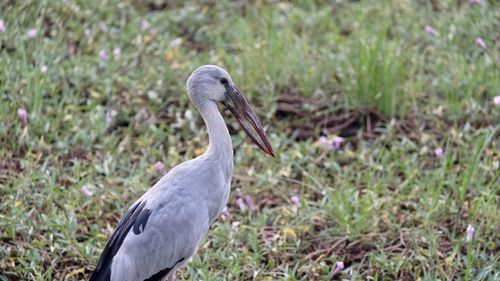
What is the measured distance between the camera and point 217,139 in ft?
14.2

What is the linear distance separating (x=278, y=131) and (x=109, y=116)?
3.51 ft

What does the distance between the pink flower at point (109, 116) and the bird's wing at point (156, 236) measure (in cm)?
170

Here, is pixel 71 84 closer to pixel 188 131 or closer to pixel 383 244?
pixel 188 131

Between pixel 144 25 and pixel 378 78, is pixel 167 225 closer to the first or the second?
pixel 378 78

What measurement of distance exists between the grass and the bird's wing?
45cm

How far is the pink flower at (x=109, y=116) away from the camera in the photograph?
226 inches

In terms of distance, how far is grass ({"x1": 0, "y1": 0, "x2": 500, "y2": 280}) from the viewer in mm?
4711

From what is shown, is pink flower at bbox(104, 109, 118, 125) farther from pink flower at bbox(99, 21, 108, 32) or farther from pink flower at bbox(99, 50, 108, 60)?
pink flower at bbox(99, 21, 108, 32)

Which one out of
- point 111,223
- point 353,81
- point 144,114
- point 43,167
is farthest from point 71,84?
point 353,81

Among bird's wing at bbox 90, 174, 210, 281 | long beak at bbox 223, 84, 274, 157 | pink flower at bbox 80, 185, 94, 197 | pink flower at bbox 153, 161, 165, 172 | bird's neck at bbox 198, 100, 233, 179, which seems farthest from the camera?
pink flower at bbox 153, 161, 165, 172

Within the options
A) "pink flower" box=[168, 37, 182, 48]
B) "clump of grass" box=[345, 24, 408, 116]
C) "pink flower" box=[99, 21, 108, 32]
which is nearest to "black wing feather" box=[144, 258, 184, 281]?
"clump of grass" box=[345, 24, 408, 116]

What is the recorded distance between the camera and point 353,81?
20.0 feet

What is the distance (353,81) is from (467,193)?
1.24 meters

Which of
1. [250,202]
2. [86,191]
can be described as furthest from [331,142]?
[86,191]
